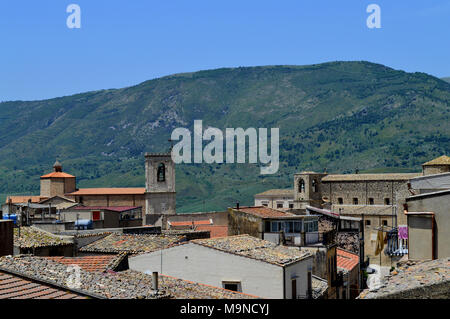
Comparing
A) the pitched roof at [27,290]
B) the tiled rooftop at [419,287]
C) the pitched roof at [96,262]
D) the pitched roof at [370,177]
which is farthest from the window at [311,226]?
the pitched roof at [370,177]

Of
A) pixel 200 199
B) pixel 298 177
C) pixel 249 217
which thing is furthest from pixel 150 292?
pixel 200 199

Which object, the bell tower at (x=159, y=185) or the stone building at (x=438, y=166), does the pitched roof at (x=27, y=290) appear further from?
the bell tower at (x=159, y=185)

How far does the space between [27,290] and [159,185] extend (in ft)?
188

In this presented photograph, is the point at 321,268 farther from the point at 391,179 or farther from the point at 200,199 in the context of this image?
the point at 200,199

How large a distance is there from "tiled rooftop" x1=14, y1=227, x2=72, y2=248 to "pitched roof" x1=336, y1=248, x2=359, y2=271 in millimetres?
11620

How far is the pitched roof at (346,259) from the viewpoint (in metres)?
28.0

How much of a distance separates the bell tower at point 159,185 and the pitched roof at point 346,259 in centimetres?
3668

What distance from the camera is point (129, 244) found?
875 inches

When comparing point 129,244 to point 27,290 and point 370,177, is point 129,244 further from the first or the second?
point 370,177

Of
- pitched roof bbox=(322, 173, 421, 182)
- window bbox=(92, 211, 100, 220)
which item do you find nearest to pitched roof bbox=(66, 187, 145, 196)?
pitched roof bbox=(322, 173, 421, 182)

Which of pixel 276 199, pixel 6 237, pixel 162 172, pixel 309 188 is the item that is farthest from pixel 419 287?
pixel 276 199

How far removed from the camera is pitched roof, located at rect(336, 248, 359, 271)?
27953 millimetres

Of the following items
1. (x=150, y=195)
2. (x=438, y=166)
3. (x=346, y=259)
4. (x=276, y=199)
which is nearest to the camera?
(x=346, y=259)
